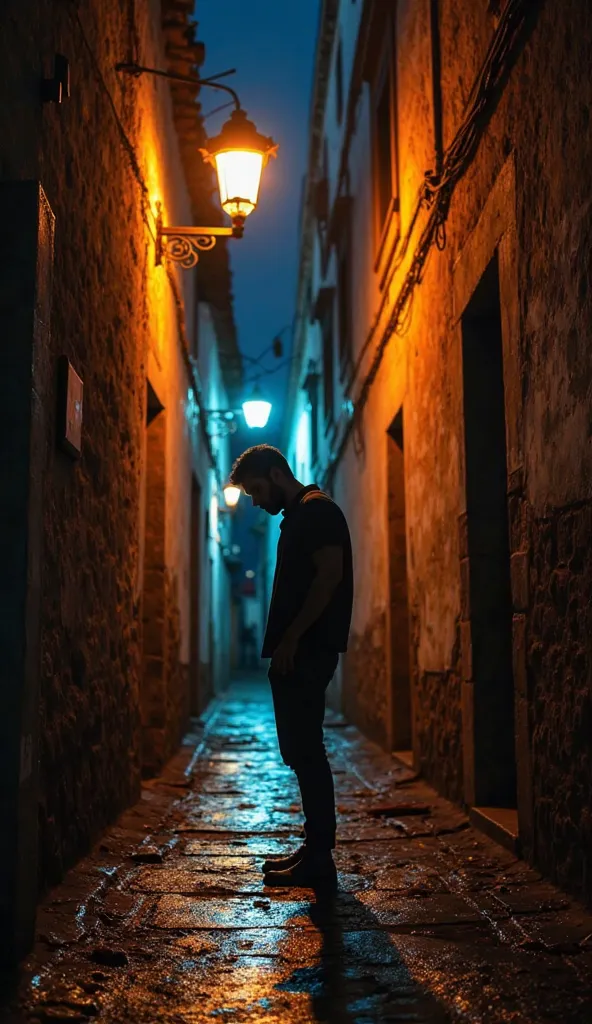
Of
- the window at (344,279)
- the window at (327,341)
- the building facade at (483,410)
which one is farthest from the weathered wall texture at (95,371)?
the window at (327,341)

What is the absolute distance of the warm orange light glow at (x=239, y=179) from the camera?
6500mm

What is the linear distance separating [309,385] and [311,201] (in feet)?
11.3

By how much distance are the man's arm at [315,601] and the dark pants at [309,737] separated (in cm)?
9

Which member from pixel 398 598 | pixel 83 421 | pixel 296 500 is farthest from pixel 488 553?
pixel 398 598

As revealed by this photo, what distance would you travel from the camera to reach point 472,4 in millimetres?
4996

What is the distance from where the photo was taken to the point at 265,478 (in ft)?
13.4

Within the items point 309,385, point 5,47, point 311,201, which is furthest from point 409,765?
point 311,201

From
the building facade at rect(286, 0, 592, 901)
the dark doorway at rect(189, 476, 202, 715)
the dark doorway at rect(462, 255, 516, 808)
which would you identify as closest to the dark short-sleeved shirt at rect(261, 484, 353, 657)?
the building facade at rect(286, 0, 592, 901)

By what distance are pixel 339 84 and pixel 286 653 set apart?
453 inches

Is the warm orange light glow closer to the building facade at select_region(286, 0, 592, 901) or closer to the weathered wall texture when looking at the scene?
the weathered wall texture

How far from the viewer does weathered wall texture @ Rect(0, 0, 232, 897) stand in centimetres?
359

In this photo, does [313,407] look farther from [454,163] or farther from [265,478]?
[265,478]

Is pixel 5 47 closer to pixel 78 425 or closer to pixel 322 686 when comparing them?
pixel 78 425

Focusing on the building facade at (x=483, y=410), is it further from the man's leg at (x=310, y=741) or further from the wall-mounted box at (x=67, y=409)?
the wall-mounted box at (x=67, y=409)
